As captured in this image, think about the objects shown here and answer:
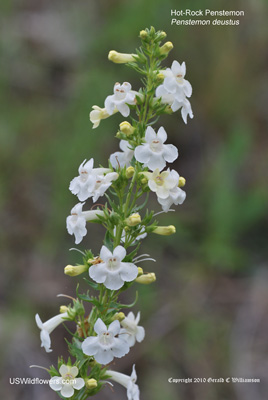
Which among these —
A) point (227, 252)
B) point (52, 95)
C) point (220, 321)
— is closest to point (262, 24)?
point (52, 95)

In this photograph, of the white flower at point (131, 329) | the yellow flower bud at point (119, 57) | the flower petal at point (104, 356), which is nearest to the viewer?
the flower petal at point (104, 356)

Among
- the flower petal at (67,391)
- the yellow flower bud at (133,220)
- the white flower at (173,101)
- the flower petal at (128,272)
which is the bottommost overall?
the flower petal at (67,391)

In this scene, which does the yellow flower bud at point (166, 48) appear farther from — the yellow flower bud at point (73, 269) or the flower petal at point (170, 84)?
the yellow flower bud at point (73, 269)

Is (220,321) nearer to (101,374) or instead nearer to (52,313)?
(52,313)

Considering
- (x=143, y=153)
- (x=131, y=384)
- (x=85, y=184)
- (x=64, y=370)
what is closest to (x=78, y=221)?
(x=85, y=184)

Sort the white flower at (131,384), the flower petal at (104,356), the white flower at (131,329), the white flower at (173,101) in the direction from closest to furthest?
1. the flower petal at (104,356)
2. the white flower at (131,384)
3. the white flower at (173,101)
4. the white flower at (131,329)

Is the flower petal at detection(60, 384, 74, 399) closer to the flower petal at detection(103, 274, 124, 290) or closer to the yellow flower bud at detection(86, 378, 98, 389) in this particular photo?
the yellow flower bud at detection(86, 378, 98, 389)

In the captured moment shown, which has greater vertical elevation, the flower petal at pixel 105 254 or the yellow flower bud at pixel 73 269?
the yellow flower bud at pixel 73 269

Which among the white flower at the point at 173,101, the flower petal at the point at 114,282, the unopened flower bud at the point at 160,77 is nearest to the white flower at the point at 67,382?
the flower petal at the point at 114,282
